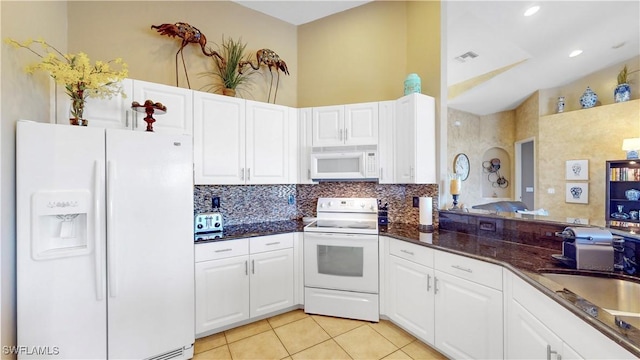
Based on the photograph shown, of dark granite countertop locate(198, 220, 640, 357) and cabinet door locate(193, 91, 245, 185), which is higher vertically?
cabinet door locate(193, 91, 245, 185)

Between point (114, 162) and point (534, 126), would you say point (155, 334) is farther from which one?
point (534, 126)

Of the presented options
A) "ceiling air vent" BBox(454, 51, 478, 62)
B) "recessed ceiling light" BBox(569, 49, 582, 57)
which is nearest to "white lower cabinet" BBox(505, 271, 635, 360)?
"ceiling air vent" BBox(454, 51, 478, 62)

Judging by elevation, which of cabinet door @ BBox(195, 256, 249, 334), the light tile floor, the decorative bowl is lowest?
the light tile floor

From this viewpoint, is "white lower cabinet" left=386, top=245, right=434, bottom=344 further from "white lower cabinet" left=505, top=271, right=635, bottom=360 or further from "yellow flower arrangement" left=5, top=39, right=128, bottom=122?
"yellow flower arrangement" left=5, top=39, right=128, bottom=122

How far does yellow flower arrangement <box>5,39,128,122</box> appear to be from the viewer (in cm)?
157

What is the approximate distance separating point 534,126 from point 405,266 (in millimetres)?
6089

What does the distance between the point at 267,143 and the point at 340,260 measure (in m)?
1.38

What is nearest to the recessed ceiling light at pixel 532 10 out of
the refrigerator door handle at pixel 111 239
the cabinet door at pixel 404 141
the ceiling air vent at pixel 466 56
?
the ceiling air vent at pixel 466 56

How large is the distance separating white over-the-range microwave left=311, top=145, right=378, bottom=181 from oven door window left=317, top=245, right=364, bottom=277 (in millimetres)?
715

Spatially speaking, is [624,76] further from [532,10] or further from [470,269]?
[470,269]

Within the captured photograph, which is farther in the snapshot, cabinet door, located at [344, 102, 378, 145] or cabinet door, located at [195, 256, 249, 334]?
cabinet door, located at [344, 102, 378, 145]

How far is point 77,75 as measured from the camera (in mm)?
1646

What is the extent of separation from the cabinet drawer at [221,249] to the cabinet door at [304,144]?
3.05 feet

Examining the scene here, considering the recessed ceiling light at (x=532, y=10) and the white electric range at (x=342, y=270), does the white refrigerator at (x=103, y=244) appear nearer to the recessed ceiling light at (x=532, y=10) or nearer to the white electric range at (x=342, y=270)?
the white electric range at (x=342, y=270)
